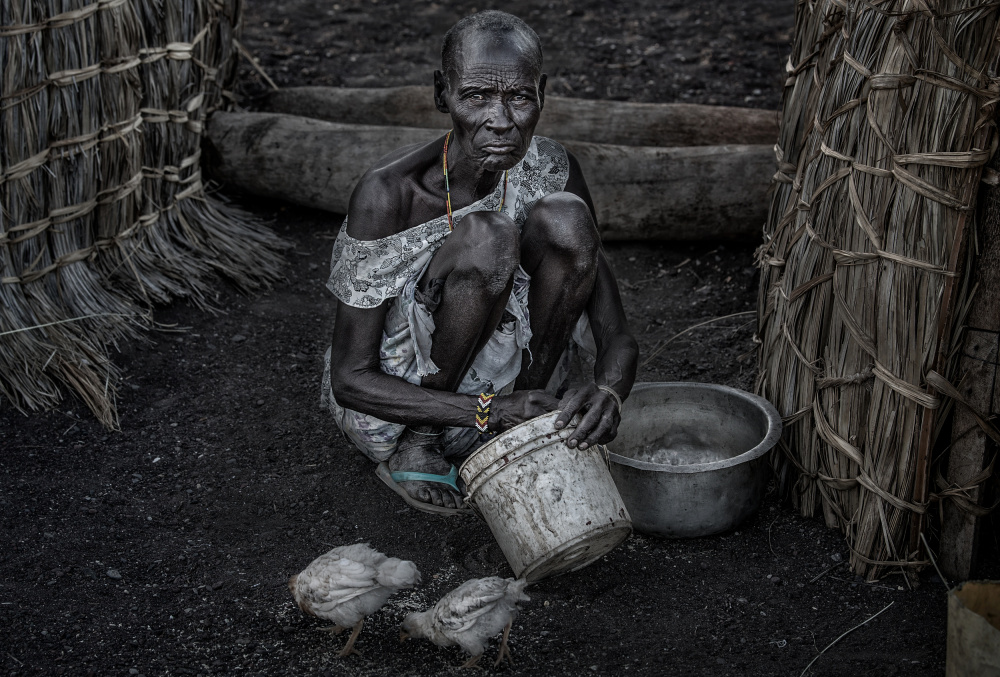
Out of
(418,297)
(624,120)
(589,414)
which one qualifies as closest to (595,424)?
(589,414)

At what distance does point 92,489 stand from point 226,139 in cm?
183

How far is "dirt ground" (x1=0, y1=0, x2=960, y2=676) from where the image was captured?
6.91 ft

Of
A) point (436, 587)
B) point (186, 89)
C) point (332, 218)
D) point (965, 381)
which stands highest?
point (186, 89)

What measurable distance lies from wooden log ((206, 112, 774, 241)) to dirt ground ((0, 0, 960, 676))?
16 centimetres

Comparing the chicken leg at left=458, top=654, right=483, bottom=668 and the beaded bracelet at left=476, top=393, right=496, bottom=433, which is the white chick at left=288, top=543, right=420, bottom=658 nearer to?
the chicken leg at left=458, top=654, right=483, bottom=668

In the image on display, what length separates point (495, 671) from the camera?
2062 mm

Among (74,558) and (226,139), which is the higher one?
(226,139)

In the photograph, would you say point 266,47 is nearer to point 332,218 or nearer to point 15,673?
point 332,218

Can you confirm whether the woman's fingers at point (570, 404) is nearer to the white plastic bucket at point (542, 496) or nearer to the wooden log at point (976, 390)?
the white plastic bucket at point (542, 496)

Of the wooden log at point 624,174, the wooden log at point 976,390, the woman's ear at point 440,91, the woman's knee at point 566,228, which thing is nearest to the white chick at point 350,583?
the woman's knee at point 566,228

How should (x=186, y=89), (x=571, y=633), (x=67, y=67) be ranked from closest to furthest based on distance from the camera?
1. (x=571, y=633)
2. (x=67, y=67)
3. (x=186, y=89)

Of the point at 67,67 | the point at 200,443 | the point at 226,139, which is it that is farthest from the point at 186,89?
the point at 200,443

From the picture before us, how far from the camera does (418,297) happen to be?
2447 mm

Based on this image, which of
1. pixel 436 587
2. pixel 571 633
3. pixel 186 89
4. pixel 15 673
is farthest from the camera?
pixel 186 89
